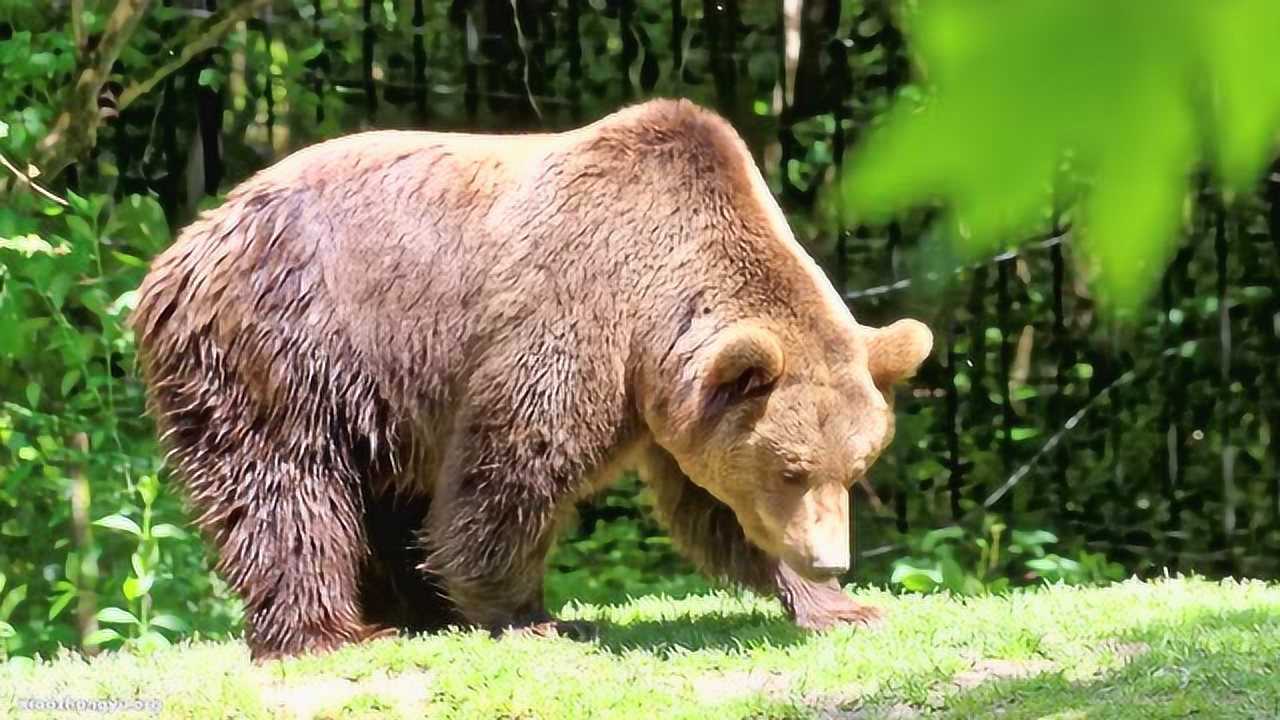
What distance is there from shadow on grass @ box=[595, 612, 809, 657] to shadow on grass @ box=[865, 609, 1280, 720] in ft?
2.00

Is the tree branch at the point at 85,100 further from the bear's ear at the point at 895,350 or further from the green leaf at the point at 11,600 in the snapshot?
the bear's ear at the point at 895,350

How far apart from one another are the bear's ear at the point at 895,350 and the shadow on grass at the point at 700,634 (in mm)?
761

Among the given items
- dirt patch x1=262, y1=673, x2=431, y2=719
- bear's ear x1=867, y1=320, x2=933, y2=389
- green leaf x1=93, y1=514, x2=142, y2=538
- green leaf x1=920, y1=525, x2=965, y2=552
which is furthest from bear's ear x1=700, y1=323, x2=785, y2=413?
green leaf x1=920, y1=525, x2=965, y2=552

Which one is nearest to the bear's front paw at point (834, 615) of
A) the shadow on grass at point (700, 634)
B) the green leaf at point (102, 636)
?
the shadow on grass at point (700, 634)

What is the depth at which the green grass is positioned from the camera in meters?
3.71

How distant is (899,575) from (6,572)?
3418 mm

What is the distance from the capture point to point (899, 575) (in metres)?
6.04

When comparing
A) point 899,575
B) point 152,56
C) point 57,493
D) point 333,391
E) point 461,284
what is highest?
point 152,56

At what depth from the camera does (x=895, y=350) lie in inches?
172

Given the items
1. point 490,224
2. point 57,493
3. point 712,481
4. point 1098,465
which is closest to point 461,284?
point 490,224

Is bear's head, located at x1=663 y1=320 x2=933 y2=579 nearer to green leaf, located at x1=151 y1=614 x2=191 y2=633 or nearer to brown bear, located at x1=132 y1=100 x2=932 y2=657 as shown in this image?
brown bear, located at x1=132 y1=100 x2=932 y2=657

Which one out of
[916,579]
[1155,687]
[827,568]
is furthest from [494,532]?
[916,579]

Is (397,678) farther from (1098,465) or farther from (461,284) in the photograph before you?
(1098,465)

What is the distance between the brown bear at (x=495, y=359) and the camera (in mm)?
4125
